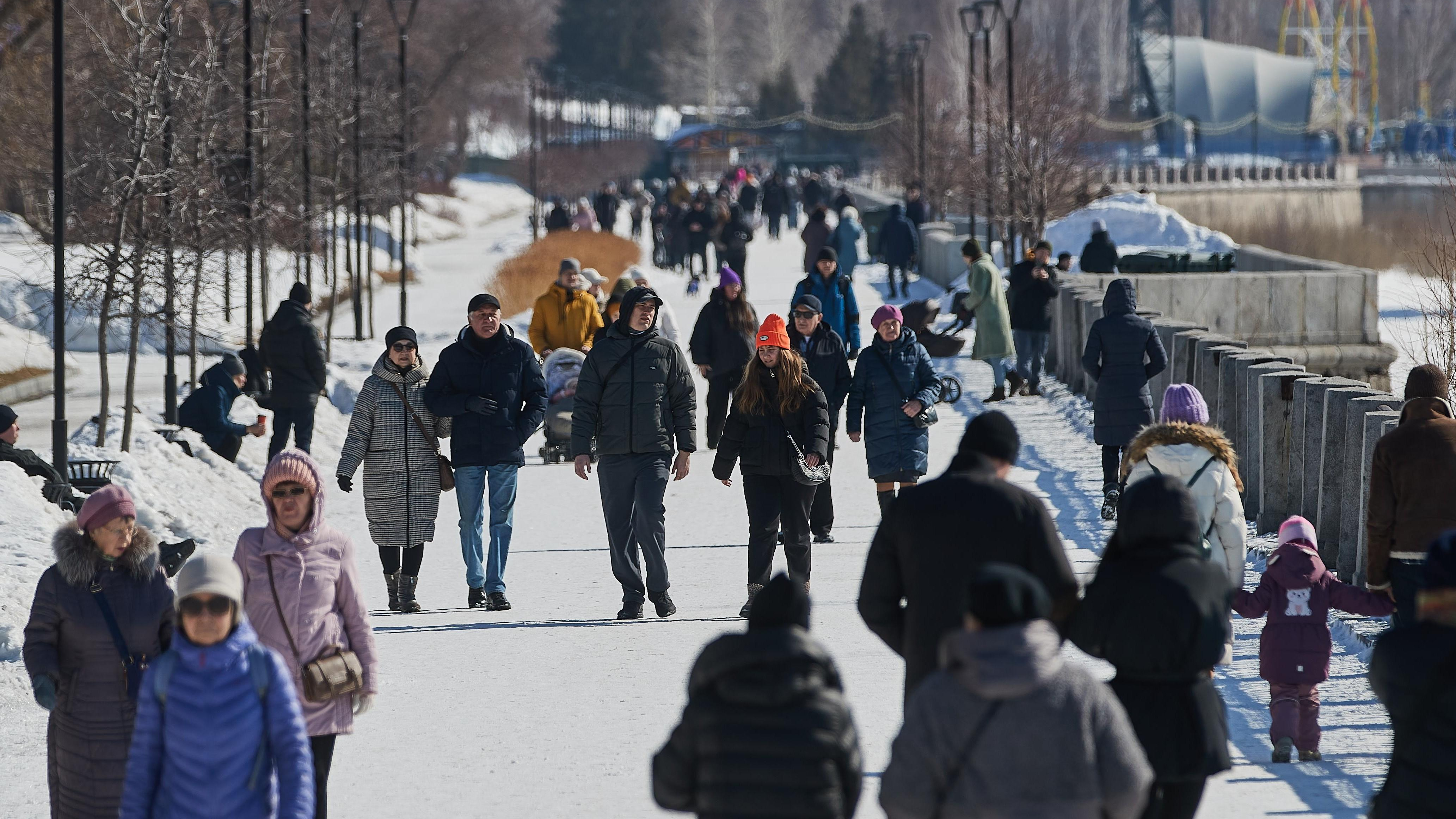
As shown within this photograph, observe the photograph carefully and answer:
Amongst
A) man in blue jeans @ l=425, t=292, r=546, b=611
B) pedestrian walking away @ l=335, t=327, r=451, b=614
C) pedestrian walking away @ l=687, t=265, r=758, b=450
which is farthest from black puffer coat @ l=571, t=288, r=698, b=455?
pedestrian walking away @ l=687, t=265, r=758, b=450

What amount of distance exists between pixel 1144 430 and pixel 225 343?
65.4ft

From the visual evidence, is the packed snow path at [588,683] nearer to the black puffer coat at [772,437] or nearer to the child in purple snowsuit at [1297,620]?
the child in purple snowsuit at [1297,620]

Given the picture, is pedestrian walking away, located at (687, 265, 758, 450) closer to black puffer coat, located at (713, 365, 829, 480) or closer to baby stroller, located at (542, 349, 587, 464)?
baby stroller, located at (542, 349, 587, 464)

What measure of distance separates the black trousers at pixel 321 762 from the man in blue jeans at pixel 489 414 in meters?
4.03

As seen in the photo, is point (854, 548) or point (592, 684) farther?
point (854, 548)

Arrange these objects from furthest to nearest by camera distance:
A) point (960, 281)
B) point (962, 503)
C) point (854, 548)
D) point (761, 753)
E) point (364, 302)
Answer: point (364, 302) < point (960, 281) < point (854, 548) < point (962, 503) < point (761, 753)

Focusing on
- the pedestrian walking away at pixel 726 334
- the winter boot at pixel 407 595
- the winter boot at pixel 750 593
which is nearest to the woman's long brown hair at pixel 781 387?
the winter boot at pixel 750 593

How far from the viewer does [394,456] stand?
9625mm

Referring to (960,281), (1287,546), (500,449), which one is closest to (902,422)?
(500,449)

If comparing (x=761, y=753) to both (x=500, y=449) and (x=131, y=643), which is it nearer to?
(x=131, y=643)

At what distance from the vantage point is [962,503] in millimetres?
4988

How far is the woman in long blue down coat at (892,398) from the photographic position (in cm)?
1066

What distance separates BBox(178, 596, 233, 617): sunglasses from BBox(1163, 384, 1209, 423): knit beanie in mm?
4378

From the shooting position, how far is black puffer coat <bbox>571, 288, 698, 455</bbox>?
9344 millimetres
